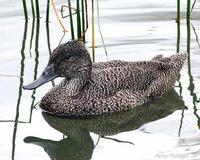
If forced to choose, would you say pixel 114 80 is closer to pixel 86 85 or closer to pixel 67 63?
pixel 86 85

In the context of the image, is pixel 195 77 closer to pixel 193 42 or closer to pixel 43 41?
pixel 193 42

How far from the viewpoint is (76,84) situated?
34.8 ft

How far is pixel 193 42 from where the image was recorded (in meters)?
12.7

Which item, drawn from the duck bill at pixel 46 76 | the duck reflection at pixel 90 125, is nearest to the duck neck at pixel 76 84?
the duck bill at pixel 46 76

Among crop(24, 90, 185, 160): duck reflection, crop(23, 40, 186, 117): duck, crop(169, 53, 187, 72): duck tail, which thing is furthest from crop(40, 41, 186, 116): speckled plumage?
crop(169, 53, 187, 72): duck tail

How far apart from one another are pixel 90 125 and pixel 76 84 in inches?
24.5

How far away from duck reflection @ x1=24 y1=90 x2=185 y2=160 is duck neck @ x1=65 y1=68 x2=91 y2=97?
1.22 feet

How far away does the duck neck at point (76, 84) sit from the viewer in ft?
34.6

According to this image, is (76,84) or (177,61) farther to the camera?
(177,61)

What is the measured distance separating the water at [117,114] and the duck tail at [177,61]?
0.23 meters

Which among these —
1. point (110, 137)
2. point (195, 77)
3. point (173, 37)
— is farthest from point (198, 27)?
point (110, 137)

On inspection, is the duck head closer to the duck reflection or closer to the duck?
the duck

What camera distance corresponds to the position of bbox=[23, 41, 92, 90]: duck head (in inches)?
409

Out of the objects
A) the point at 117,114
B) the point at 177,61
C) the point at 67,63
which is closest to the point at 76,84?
the point at 67,63
